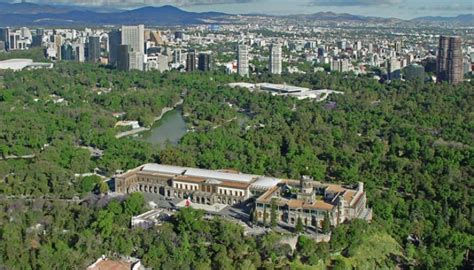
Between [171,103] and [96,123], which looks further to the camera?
[171,103]

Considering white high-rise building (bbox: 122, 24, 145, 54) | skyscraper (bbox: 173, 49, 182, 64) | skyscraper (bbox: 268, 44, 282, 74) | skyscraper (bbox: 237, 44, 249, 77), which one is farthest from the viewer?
white high-rise building (bbox: 122, 24, 145, 54)

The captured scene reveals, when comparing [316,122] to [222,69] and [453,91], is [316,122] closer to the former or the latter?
[453,91]

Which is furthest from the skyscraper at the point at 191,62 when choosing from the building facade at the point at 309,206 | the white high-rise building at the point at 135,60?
the building facade at the point at 309,206

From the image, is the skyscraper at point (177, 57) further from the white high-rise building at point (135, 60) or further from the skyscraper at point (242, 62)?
the skyscraper at point (242, 62)

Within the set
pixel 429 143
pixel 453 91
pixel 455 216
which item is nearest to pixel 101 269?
pixel 455 216

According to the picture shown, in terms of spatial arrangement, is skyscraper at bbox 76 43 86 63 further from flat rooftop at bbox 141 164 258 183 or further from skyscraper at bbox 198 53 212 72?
flat rooftop at bbox 141 164 258 183

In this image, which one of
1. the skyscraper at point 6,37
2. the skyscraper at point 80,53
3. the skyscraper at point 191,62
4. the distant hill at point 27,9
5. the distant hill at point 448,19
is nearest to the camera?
the skyscraper at point 191,62

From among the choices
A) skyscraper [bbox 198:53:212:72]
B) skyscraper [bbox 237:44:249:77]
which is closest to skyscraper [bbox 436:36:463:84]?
skyscraper [bbox 237:44:249:77]
